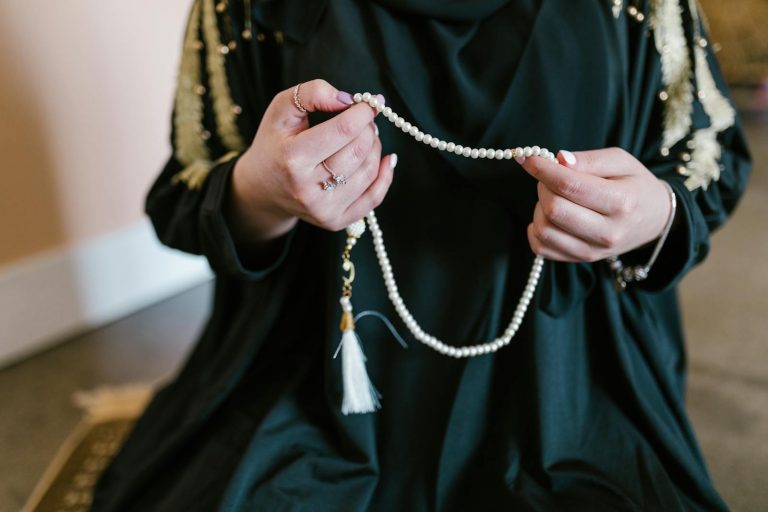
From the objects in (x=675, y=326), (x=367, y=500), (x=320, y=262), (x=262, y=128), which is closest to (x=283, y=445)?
(x=367, y=500)

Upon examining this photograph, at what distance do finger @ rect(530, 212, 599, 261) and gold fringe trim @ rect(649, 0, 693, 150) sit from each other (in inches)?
7.4

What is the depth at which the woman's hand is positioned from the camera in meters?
0.53

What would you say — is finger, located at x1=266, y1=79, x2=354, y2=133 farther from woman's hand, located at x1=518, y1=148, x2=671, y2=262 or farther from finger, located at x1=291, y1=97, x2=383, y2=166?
woman's hand, located at x1=518, y1=148, x2=671, y2=262

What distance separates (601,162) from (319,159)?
0.24 m

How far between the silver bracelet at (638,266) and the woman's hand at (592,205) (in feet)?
0.07

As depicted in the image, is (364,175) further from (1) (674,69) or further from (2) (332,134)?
(1) (674,69)

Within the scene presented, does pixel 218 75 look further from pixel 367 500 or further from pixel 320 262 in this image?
pixel 367 500

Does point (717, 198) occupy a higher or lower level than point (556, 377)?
higher

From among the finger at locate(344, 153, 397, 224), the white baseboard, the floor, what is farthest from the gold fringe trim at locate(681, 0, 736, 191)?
the white baseboard

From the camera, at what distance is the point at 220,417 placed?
737 mm

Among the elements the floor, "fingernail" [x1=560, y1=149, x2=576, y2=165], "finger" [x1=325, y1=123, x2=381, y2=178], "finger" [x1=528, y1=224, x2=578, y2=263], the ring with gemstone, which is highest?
"finger" [x1=325, y1=123, x2=381, y2=178]

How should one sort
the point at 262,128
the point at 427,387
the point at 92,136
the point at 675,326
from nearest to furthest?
the point at 262,128 < the point at 427,387 < the point at 675,326 < the point at 92,136

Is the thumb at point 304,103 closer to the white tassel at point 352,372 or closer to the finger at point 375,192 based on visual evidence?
the finger at point 375,192

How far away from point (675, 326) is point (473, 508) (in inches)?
14.9
